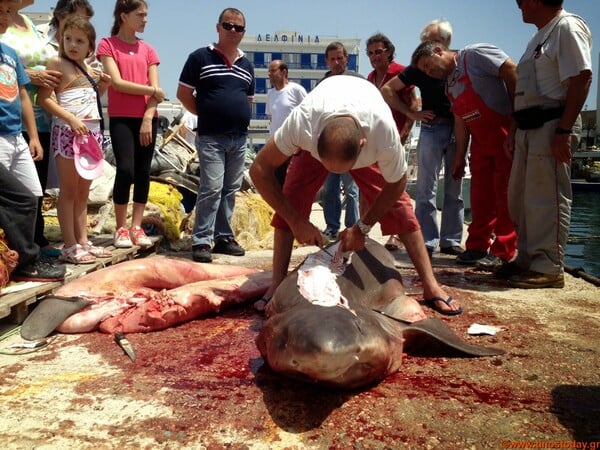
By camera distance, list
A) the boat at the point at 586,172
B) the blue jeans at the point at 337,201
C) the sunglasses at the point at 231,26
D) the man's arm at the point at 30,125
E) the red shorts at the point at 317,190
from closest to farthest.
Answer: the red shorts at the point at 317,190 → the man's arm at the point at 30,125 → the sunglasses at the point at 231,26 → the blue jeans at the point at 337,201 → the boat at the point at 586,172

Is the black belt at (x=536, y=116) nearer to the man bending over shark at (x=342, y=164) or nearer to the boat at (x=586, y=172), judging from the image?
the man bending over shark at (x=342, y=164)

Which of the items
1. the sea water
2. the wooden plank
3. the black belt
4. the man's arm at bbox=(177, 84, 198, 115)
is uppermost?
the man's arm at bbox=(177, 84, 198, 115)

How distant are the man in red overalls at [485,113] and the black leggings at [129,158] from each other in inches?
117

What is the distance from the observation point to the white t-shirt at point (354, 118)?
306cm

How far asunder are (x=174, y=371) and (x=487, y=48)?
4251 mm

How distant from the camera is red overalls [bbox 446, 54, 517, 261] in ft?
17.3

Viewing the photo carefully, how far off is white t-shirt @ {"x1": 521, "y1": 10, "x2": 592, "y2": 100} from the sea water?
15.2 feet

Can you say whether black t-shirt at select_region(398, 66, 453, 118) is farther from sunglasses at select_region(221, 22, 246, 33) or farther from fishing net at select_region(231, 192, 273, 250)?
fishing net at select_region(231, 192, 273, 250)

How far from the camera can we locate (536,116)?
460 cm

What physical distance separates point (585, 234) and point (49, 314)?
13434 mm

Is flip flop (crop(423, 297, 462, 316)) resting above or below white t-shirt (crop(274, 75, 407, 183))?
below

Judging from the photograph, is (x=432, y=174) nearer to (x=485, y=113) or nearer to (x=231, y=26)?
(x=485, y=113)

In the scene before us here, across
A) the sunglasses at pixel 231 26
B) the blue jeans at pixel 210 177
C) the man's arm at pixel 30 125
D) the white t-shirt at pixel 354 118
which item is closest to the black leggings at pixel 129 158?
the blue jeans at pixel 210 177

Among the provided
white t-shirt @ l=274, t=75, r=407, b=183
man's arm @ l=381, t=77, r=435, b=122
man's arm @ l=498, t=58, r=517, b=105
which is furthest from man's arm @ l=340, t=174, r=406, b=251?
man's arm @ l=381, t=77, r=435, b=122
